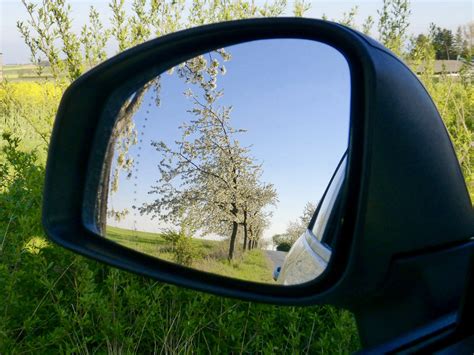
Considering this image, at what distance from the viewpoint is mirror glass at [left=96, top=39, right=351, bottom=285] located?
1.10m

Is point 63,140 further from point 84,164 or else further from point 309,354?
point 309,354

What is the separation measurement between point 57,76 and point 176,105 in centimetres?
368

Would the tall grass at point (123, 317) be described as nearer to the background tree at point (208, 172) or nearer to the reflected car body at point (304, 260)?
the background tree at point (208, 172)

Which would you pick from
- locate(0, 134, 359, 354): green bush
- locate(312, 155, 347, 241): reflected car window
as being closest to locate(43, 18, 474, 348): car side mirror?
locate(312, 155, 347, 241): reflected car window

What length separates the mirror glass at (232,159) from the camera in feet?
3.62

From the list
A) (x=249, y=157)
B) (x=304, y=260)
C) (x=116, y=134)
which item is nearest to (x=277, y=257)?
(x=304, y=260)

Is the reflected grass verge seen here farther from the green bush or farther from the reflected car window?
the green bush

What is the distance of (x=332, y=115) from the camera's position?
108cm

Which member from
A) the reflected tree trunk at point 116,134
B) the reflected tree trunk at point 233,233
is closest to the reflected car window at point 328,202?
the reflected tree trunk at point 233,233

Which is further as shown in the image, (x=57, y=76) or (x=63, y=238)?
(x=57, y=76)

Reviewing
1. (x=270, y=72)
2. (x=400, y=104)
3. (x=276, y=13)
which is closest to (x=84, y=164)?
(x=270, y=72)

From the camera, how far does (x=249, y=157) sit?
1.26m

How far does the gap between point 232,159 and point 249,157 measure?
0.23 feet

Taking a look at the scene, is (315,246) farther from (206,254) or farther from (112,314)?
(112,314)
